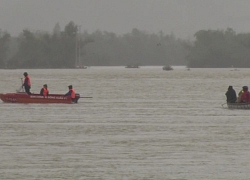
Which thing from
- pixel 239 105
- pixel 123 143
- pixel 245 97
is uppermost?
pixel 245 97

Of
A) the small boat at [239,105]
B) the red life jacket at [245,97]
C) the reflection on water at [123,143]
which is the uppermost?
the red life jacket at [245,97]

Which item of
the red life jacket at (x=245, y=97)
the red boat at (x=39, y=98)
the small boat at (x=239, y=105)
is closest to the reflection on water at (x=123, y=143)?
the small boat at (x=239, y=105)

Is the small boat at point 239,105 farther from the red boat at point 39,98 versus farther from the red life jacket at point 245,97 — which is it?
the red boat at point 39,98

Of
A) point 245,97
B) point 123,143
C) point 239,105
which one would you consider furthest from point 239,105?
point 123,143

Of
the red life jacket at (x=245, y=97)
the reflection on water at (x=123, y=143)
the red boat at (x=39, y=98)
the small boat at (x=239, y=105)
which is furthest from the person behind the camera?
the red boat at (x=39, y=98)

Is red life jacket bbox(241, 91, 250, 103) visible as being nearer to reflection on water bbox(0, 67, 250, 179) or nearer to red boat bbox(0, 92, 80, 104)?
reflection on water bbox(0, 67, 250, 179)

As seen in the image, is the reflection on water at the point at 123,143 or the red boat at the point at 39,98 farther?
the red boat at the point at 39,98

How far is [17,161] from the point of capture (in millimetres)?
29469

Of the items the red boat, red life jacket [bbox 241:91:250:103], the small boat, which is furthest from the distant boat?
the red boat

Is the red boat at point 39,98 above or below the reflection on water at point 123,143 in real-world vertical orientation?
above

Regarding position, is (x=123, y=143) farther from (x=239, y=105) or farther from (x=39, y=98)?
(x=39, y=98)

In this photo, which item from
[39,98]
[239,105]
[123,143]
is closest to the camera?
[123,143]

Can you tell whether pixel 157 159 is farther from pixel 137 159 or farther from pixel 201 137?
pixel 201 137

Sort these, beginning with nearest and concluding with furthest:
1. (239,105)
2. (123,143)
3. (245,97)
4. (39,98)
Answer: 1. (123,143)
2. (245,97)
3. (239,105)
4. (39,98)
